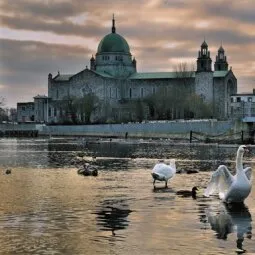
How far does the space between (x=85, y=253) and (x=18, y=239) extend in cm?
215

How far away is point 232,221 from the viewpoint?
1848 centimetres

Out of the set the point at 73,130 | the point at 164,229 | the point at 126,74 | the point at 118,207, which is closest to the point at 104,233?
the point at 164,229

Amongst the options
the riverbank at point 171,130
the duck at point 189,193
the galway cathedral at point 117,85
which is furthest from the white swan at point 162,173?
the galway cathedral at point 117,85

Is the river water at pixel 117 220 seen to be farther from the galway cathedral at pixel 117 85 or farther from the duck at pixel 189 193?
the galway cathedral at pixel 117 85

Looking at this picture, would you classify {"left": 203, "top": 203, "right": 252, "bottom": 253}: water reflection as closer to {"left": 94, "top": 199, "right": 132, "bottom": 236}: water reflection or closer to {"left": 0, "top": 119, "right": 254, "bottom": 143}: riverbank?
{"left": 94, "top": 199, "right": 132, "bottom": 236}: water reflection

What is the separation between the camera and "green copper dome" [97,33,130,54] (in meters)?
176

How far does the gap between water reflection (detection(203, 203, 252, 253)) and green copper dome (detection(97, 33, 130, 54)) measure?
156635 millimetres

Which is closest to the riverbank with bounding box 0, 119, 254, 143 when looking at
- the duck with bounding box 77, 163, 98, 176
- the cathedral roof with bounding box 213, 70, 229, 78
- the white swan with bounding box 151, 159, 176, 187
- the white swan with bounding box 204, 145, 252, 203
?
the cathedral roof with bounding box 213, 70, 229, 78

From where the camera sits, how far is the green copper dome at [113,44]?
176 meters

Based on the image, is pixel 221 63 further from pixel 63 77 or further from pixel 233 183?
pixel 233 183

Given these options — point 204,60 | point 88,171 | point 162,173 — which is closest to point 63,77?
point 204,60

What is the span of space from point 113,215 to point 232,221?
Result: 3.42 meters

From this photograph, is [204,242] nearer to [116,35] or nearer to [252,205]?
[252,205]

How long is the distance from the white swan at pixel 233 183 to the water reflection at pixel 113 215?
3.12 meters
